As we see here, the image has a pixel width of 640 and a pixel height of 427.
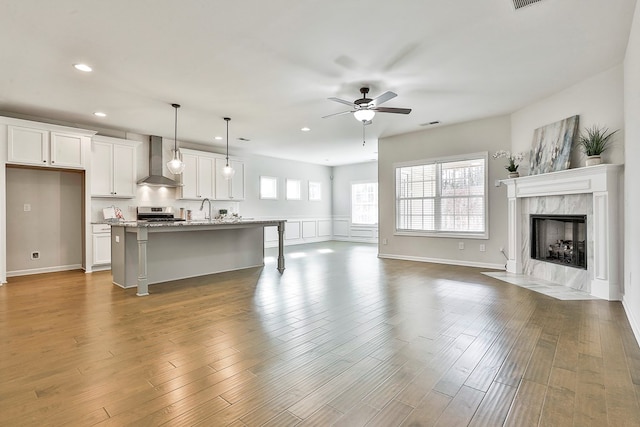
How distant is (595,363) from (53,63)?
585 cm

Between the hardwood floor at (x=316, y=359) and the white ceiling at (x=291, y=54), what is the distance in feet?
9.15

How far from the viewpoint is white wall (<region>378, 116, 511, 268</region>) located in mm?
5773

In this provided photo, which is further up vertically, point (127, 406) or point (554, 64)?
point (554, 64)

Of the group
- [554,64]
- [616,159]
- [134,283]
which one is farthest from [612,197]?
[134,283]

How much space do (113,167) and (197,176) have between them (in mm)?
1764

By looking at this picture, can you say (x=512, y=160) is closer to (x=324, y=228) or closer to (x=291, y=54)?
(x=291, y=54)

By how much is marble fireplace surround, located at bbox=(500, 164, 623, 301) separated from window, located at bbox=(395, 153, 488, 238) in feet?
2.27

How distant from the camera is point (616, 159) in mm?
3875

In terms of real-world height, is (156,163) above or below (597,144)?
above

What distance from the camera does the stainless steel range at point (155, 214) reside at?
671 centimetres

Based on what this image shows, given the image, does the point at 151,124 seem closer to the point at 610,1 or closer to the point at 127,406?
the point at 127,406

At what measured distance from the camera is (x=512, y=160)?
542 cm

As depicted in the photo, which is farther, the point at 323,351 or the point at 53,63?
the point at 53,63

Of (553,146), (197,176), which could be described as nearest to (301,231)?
(197,176)
